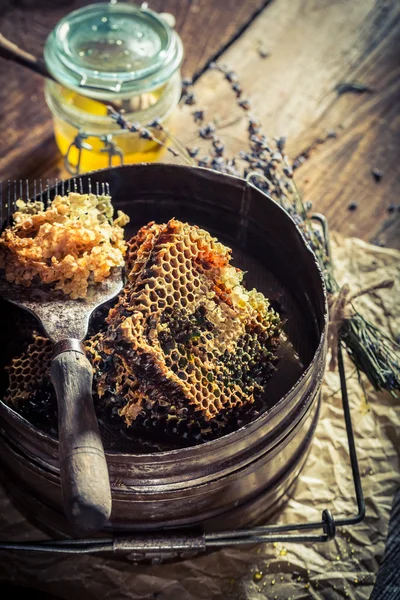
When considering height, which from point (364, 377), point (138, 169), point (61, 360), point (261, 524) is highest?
point (138, 169)

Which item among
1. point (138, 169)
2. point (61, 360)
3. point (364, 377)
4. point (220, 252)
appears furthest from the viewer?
point (364, 377)

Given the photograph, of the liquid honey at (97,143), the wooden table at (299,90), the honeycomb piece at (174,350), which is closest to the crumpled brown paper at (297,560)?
the honeycomb piece at (174,350)

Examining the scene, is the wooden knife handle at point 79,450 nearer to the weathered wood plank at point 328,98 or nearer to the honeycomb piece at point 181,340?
the honeycomb piece at point 181,340

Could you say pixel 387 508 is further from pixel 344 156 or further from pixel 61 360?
pixel 344 156

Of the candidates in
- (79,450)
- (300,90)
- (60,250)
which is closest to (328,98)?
(300,90)

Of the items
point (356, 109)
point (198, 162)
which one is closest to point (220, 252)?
point (198, 162)

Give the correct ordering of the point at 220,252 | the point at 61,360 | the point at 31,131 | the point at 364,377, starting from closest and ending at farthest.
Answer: the point at 61,360 → the point at 220,252 → the point at 364,377 → the point at 31,131
